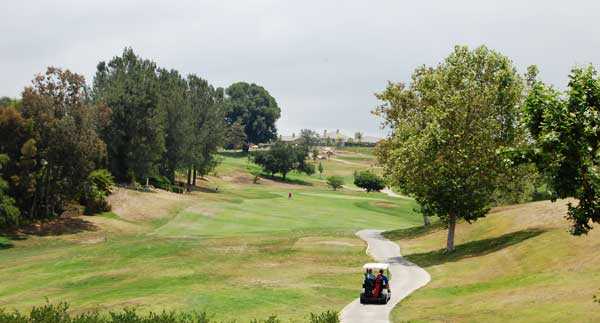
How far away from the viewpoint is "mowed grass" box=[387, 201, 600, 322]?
25.4 m

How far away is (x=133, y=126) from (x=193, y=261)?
46914 millimetres

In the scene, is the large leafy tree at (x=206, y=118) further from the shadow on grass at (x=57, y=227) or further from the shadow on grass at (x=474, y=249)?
the shadow on grass at (x=474, y=249)

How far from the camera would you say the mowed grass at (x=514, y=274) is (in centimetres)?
2540

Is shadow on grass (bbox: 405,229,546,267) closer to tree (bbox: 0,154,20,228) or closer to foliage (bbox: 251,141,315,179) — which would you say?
tree (bbox: 0,154,20,228)

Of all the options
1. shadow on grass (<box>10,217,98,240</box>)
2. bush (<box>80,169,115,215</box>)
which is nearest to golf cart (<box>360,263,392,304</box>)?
shadow on grass (<box>10,217,98,240</box>)

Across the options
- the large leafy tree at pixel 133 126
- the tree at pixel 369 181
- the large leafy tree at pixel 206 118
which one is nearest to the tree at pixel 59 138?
the large leafy tree at pixel 133 126

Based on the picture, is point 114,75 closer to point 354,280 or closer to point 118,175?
point 118,175

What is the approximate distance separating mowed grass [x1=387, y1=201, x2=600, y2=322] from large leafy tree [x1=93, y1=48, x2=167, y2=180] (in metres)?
45.8

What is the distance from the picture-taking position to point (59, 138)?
64.2m

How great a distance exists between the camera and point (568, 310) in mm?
23781

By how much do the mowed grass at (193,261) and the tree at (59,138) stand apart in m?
4.78

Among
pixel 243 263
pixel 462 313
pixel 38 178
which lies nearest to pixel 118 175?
pixel 38 178

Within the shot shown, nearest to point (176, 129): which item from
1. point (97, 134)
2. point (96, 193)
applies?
point (97, 134)

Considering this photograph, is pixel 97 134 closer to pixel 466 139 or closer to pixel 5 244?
pixel 5 244
